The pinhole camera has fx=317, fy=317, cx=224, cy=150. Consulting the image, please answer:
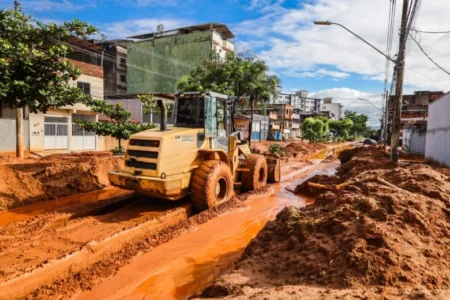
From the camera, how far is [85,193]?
1055cm

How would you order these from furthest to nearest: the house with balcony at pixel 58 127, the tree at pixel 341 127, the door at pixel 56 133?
the tree at pixel 341 127
the door at pixel 56 133
the house with balcony at pixel 58 127

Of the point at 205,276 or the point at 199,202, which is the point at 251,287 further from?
the point at 199,202

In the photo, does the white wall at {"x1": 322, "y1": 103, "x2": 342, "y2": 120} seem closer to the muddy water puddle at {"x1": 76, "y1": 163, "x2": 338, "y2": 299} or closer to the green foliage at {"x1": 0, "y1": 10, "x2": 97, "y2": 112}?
the green foliage at {"x1": 0, "y1": 10, "x2": 97, "y2": 112}

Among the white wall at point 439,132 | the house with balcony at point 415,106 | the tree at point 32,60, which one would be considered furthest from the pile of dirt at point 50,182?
the house with balcony at point 415,106

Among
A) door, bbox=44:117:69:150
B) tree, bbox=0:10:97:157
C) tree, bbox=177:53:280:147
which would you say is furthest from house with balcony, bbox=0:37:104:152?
tree, bbox=0:10:97:157

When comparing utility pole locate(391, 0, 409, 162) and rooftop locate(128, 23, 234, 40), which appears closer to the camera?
utility pole locate(391, 0, 409, 162)

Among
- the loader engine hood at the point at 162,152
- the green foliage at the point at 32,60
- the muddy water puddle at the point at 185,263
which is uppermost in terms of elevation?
the green foliage at the point at 32,60

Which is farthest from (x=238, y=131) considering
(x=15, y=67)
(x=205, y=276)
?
(x=15, y=67)

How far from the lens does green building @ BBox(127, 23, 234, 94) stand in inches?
1705

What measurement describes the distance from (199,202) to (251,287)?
4.19 meters

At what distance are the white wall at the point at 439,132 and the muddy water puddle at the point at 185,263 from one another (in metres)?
10.5

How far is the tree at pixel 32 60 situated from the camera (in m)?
8.64

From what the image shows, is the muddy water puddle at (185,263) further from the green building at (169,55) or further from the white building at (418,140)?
the green building at (169,55)

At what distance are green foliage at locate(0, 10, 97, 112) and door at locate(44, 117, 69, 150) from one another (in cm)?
1387
